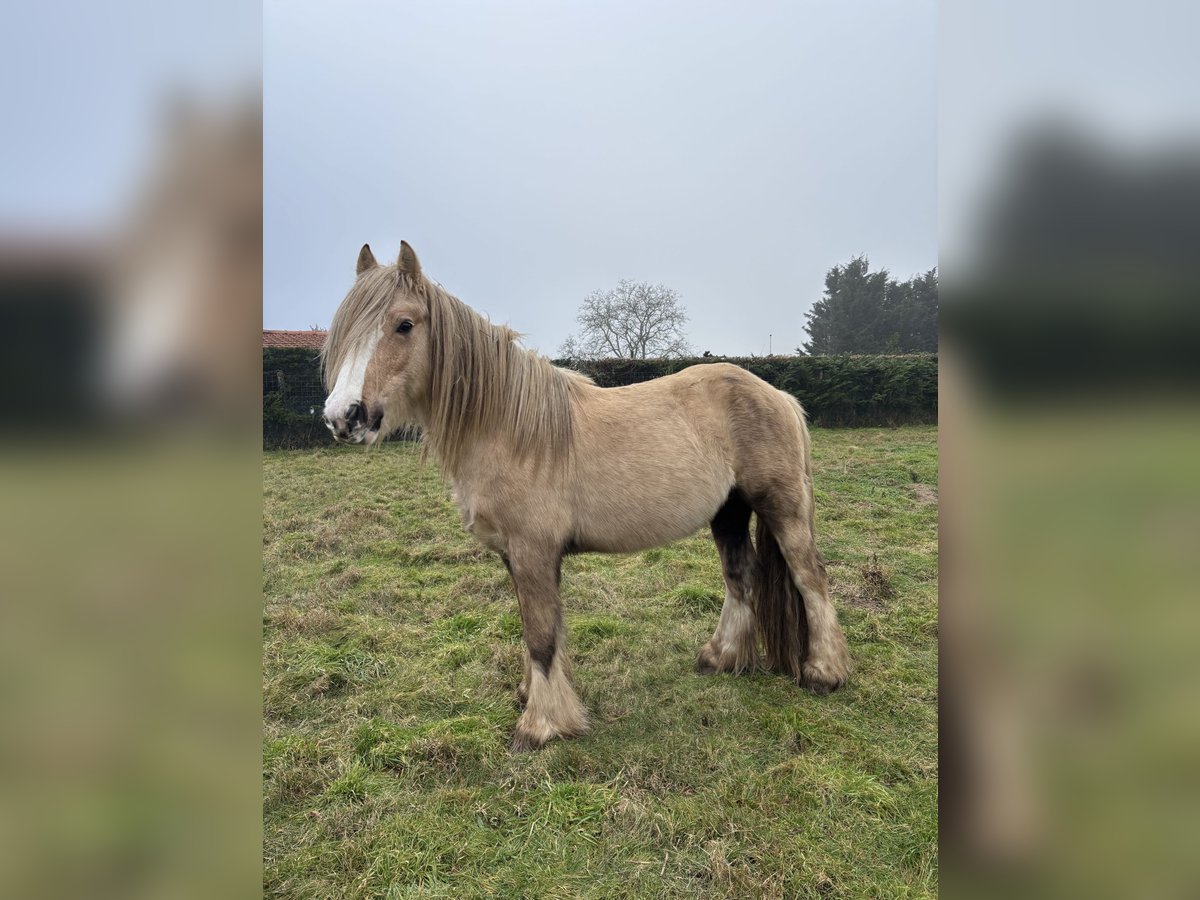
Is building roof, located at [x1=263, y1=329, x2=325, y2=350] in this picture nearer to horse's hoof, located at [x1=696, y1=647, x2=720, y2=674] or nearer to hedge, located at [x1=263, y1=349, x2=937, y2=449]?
hedge, located at [x1=263, y1=349, x2=937, y2=449]

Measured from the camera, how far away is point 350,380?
2387 mm

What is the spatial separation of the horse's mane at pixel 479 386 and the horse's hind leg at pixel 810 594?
4.66 feet

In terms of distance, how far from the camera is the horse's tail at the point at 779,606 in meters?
3.37

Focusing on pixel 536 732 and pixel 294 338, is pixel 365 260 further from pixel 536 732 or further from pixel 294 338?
pixel 294 338

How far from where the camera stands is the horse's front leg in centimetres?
281

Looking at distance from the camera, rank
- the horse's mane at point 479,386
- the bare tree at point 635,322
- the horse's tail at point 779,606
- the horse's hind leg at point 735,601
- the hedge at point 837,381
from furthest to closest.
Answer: the bare tree at point 635,322 → the hedge at point 837,381 → the horse's hind leg at point 735,601 → the horse's tail at point 779,606 → the horse's mane at point 479,386

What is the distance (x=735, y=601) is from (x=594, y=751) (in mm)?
1309
